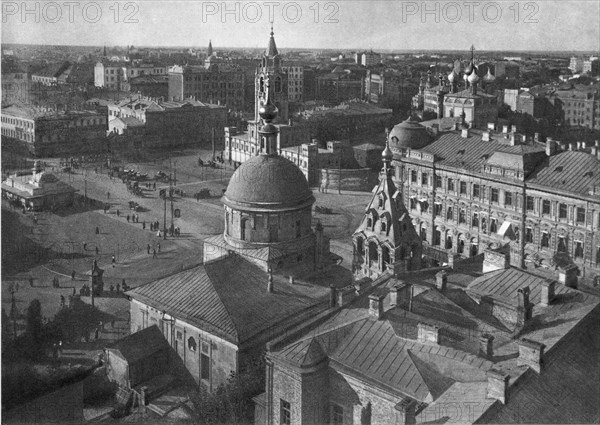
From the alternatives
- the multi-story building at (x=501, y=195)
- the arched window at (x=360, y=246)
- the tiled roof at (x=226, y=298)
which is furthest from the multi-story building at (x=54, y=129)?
the arched window at (x=360, y=246)

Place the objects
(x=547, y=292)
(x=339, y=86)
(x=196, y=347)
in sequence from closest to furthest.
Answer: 1. (x=547, y=292)
2. (x=196, y=347)
3. (x=339, y=86)

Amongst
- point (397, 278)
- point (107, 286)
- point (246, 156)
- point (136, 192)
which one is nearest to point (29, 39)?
point (397, 278)

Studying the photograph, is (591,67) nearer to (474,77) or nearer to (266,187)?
(266,187)

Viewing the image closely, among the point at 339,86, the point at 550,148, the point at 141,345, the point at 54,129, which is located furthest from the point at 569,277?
the point at 339,86

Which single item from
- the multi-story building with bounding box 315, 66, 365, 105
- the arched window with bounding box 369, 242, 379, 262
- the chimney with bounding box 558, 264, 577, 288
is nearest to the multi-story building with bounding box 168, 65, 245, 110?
the multi-story building with bounding box 315, 66, 365, 105

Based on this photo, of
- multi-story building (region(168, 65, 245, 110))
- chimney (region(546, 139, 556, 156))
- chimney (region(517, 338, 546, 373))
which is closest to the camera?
chimney (region(517, 338, 546, 373))

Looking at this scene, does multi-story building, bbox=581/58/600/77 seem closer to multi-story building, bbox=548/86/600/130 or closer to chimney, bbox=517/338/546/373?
multi-story building, bbox=548/86/600/130

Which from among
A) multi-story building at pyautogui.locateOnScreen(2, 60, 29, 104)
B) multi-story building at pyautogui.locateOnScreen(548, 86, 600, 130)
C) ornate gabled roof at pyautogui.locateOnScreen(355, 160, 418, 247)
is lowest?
ornate gabled roof at pyautogui.locateOnScreen(355, 160, 418, 247)
